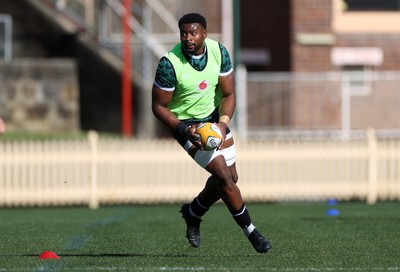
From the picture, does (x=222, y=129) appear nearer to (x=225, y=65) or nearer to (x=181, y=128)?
(x=181, y=128)

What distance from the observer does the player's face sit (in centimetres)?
1072

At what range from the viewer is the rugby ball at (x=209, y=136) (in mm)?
10578

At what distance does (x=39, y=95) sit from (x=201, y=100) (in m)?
16.1

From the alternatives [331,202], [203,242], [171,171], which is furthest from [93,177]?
[203,242]

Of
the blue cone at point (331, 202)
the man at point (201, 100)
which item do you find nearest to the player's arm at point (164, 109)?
the man at point (201, 100)

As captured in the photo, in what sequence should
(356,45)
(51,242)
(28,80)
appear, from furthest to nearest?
(356,45)
(28,80)
(51,242)

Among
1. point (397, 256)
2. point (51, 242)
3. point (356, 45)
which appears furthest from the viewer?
point (356, 45)

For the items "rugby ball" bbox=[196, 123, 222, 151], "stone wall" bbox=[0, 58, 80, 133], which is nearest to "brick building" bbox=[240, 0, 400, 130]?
"stone wall" bbox=[0, 58, 80, 133]

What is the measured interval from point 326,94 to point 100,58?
17.1 feet

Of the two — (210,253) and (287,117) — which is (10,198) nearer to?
(287,117)

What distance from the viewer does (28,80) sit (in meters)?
26.8

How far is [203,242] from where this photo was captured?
12812mm

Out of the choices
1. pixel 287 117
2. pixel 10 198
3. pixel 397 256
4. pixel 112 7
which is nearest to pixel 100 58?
pixel 112 7

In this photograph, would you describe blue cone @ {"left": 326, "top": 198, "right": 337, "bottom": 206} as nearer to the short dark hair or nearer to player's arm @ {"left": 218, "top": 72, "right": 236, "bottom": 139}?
player's arm @ {"left": 218, "top": 72, "right": 236, "bottom": 139}
